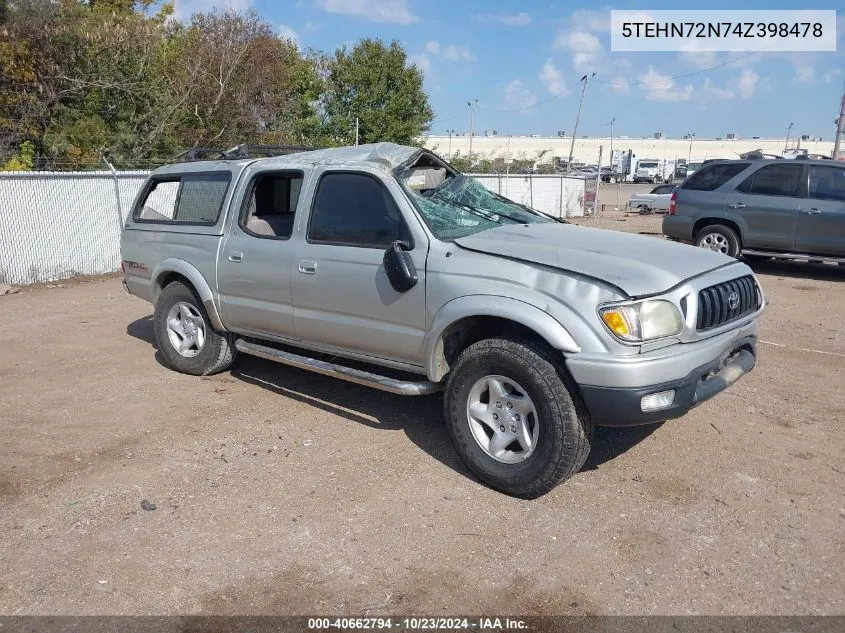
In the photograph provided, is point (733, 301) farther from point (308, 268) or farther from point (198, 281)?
point (198, 281)


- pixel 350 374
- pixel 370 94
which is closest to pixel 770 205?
pixel 350 374

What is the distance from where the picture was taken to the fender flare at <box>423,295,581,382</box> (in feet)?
A: 12.2

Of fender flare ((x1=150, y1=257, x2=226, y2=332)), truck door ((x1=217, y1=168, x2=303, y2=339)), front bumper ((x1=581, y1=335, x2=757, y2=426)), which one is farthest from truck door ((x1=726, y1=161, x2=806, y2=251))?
fender flare ((x1=150, y1=257, x2=226, y2=332))

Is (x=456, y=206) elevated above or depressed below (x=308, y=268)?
above

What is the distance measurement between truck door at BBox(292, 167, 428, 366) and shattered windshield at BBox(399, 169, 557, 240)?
151 mm

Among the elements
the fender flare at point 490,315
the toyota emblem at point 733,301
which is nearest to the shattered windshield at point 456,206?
the fender flare at point 490,315

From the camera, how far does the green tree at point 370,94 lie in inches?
1169

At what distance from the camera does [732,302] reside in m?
4.15

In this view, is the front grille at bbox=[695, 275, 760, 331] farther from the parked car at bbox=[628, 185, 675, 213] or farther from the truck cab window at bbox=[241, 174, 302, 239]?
the parked car at bbox=[628, 185, 675, 213]

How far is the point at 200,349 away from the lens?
20.3 ft

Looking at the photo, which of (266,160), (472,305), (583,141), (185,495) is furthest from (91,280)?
(583,141)

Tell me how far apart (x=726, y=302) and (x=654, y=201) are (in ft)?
80.9

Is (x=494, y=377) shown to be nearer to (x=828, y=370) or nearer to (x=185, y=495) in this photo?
(x=185, y=495)

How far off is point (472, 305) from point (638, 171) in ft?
215
